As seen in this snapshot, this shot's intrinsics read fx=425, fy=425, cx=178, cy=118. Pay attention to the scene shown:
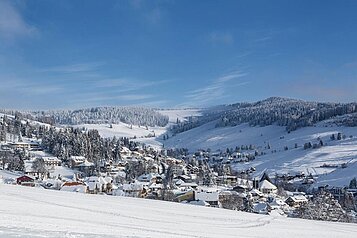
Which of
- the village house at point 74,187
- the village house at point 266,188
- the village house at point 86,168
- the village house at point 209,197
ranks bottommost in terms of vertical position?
the village house at point 266,188

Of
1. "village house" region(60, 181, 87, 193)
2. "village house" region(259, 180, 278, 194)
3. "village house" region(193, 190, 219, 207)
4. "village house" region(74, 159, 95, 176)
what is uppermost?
"village house" region(74, 159, 95, 176)

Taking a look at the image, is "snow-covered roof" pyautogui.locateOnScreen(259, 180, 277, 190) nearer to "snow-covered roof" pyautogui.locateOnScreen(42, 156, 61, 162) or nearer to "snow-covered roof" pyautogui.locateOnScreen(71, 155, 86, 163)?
"snow-covered roof" pyautogui.locateOnScreen(71, 155, 86, 163)

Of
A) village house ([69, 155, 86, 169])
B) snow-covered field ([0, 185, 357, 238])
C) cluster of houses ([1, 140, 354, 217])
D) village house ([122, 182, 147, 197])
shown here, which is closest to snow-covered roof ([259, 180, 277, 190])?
cluster of houses ([1, 140, 354, 217])

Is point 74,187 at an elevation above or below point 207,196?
above

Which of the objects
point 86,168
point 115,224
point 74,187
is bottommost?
point 74,187

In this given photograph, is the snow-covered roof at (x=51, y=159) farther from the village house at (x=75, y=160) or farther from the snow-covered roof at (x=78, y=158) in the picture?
the snow-covered roof at (x=78, y=158)

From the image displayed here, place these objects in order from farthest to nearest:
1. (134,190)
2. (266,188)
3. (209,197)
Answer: (266,188)
(134,190)
(209,197)

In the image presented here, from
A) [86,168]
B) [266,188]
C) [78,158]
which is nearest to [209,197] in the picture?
[266,188]

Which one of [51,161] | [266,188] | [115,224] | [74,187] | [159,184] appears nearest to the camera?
[115,224]

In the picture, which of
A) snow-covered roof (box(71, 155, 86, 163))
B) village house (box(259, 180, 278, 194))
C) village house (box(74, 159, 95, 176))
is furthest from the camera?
snow-covered roof (box(71, 155, 86, 163))

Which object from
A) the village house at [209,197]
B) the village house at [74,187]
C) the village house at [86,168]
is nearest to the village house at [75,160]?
the village house at [86,168]

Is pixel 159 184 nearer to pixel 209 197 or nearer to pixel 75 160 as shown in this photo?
pixel 209 197

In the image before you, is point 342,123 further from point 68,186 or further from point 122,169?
point 68,186

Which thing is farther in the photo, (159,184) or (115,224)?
(159,184)
